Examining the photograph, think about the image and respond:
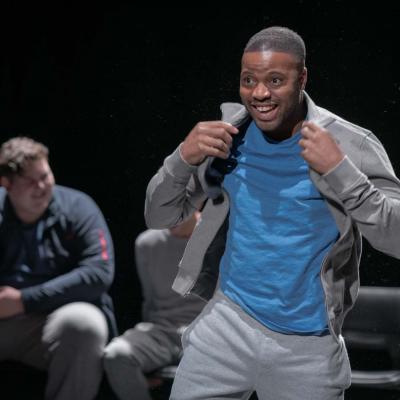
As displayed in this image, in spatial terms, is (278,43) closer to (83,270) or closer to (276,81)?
(276,81)

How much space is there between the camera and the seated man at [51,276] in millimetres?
3070

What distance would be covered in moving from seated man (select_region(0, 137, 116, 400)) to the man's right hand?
1.30m

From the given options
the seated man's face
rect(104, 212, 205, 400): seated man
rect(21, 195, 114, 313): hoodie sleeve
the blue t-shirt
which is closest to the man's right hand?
the blue t-shirt

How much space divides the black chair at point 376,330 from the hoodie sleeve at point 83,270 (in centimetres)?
88

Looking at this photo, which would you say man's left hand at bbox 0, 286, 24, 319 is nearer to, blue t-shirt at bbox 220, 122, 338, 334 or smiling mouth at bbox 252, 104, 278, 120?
blue t-shirt at bbox 220, 122, 338, 334

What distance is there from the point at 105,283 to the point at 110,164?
1.76ft

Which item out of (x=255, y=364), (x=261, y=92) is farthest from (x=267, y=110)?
(x=255, y=364)

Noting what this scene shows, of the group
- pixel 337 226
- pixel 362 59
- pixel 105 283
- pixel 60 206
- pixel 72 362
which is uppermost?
pixel 362 59

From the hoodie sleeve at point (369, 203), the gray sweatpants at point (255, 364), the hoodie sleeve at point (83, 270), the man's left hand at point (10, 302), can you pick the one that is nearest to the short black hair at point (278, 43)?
the hoodie sleeve at point (369, 203)

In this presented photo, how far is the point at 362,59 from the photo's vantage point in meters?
2.94

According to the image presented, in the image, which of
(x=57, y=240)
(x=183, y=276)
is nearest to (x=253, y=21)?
(x=57, y=240)

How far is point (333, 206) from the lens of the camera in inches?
73.4

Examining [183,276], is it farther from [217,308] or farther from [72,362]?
[72,362]

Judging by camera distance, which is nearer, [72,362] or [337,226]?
[337,226]
